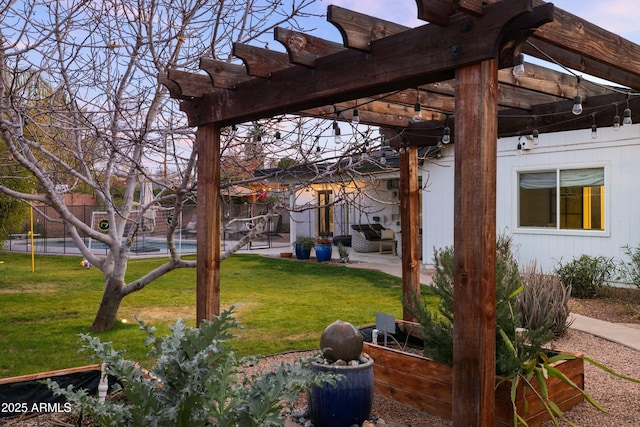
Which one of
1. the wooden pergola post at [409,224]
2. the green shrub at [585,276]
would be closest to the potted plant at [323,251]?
the green shrub at [585,276]

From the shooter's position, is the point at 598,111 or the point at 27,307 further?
the point at 27,307

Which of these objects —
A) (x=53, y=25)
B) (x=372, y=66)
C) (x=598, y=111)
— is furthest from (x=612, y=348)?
(x=53, y=25)

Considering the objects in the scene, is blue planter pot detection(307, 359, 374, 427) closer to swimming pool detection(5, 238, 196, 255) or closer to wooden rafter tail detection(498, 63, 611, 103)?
wooden rafter tail detection(498, 63, 611, 103)

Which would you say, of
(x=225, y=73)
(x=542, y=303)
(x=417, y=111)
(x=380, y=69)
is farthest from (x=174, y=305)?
(x=380, y=69)

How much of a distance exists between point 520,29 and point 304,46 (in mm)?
1392

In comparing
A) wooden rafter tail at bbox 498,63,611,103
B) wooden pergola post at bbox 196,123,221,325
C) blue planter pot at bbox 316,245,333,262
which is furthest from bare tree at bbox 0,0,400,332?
blue planter pot at bbox 316,245,333,262

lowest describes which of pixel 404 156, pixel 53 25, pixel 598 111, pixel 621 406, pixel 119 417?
pixel 621 406

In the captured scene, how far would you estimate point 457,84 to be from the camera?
3010mm

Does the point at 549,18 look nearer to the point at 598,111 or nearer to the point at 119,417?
the point at 119,417

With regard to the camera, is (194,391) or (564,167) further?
(564,167)

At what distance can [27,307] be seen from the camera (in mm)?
9047

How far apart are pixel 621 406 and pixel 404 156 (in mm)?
3347

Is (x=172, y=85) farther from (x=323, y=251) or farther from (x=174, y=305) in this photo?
(x=323, y=251)

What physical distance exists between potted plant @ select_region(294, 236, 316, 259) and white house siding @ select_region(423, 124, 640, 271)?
4.91 metres
